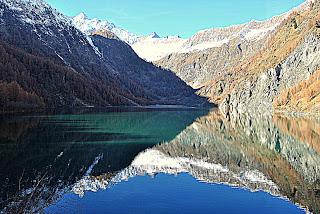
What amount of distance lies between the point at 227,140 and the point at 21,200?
59.3 m

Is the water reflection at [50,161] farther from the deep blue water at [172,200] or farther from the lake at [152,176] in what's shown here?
the deep blue water at [172,200]

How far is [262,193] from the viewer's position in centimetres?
3662

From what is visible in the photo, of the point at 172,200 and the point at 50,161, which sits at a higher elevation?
the point at 50,161

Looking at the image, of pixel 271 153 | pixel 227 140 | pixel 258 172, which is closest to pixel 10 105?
pixel 227 140

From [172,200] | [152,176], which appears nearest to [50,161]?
[152,176]

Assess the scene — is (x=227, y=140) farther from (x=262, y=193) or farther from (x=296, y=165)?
(x=262, y=193)

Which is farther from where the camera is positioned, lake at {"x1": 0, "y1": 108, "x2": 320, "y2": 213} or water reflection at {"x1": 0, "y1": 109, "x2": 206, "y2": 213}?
lake at {"x1": 0, "y1": 108, "x2": 320, "y2": 213}

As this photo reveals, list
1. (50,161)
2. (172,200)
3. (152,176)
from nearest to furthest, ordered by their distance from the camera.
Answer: (172,200) → (152,176) → (50,161)

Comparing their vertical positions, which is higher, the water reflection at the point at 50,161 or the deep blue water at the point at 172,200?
the water reflection at the point at 50,161

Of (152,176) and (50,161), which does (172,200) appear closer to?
(152,176)

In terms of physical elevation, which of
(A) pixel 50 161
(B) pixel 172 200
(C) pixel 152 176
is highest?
(A) pixel 50 161

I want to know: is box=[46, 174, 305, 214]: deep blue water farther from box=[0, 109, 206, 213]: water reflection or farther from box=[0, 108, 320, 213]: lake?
box=[0, 109, 206, 213]: water reflection

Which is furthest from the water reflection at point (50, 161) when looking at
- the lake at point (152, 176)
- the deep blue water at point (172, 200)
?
the deep blue water at point (172, 200)

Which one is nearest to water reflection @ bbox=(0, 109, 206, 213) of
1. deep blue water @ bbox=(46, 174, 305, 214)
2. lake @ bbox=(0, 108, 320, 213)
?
lake @ bbox=(0, 108, 320, 213)
